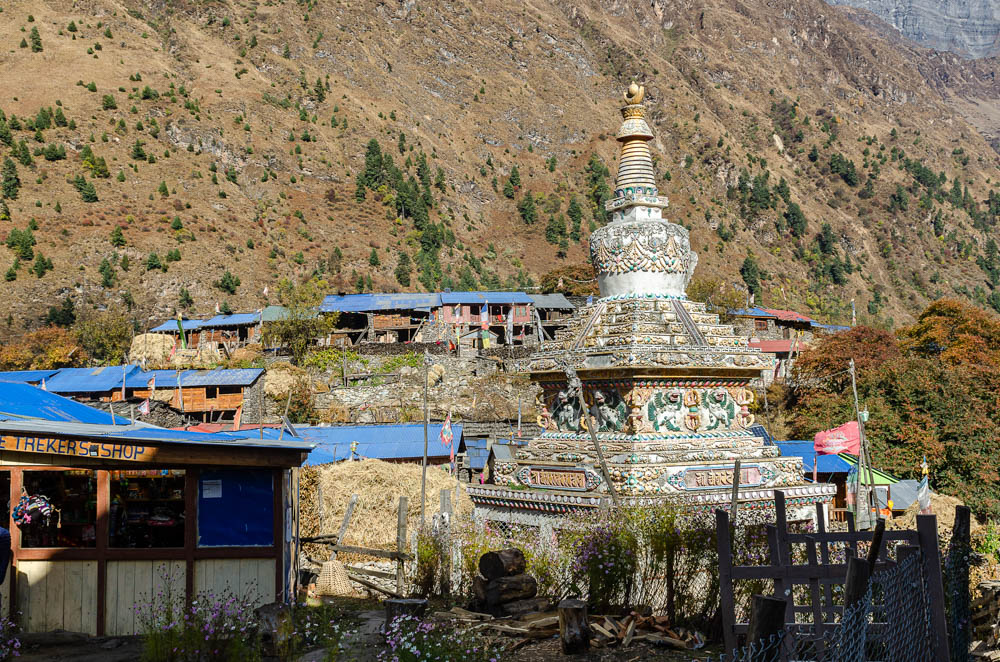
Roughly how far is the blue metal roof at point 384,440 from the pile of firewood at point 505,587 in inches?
745

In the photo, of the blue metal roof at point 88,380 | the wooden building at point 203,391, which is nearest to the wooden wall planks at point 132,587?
the wooden building at point 203,391

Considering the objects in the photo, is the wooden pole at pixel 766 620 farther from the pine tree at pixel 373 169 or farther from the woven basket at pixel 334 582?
the pine tree at pixel 373 169

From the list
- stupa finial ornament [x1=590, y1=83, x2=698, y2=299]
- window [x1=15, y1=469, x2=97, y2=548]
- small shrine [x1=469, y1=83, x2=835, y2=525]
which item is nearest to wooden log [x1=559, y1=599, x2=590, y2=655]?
small shrine [x1=469, y1=83, x2=835, y2=525]

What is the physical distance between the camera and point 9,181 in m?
88.4

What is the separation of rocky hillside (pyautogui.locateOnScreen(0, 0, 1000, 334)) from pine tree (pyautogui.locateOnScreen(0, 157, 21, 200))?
0.62ft

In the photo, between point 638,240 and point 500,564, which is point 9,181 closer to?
point 638,240

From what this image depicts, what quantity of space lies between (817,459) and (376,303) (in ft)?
131

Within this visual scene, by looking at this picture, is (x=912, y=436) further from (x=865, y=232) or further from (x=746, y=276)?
(x=865, y=232)

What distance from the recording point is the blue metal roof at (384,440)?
31.2 meters

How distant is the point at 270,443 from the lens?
36.0 feet

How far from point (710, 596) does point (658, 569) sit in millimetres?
706

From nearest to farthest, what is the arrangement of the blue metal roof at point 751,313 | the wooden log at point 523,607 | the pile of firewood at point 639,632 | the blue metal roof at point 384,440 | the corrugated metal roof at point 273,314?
1. the pile of firewood at point 639,632
2. the wooden log at point 523,607
3. the blue metal roof at point 384,440
4. the corrugated metal roof at point 273,314
5. the blue metal roof at point 751,313

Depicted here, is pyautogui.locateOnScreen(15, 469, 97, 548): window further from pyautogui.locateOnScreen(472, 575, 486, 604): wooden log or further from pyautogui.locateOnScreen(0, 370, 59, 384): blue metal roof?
pyautogui.locateOnScreen(0, 370, 59, 384): blue metal roof

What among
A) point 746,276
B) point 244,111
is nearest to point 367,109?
point 244,111
